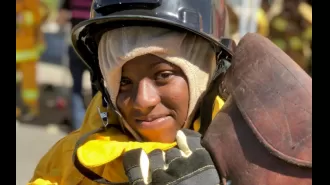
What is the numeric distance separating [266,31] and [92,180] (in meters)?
5.85

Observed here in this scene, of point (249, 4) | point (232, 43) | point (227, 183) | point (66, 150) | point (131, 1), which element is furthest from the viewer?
point (249, 4)

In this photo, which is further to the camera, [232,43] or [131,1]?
[232,43]

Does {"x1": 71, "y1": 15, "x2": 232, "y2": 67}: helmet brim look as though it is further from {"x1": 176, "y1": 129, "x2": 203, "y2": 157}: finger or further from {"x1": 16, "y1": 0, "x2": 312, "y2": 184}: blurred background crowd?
{"x1": 16, "y1": 0, "x2": 312, "y2": 184}: blurred background crowd

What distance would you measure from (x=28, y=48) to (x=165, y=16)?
4.47 metres

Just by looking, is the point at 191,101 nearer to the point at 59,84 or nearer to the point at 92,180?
the point at 92,180

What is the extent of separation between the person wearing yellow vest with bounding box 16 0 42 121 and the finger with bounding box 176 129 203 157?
444 centimetres

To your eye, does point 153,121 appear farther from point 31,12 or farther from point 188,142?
point 31,12

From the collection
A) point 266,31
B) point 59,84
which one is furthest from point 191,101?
point 59,84

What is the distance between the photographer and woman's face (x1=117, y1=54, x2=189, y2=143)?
1.88 m

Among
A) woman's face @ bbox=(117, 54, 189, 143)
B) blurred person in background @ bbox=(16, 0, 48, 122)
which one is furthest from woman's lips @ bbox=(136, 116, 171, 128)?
blurred person in background @ bbox=(16, 0, 48, 122)

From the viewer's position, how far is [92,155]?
1.94m

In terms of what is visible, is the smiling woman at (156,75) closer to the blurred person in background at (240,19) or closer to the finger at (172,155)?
the finger at (172,155)
